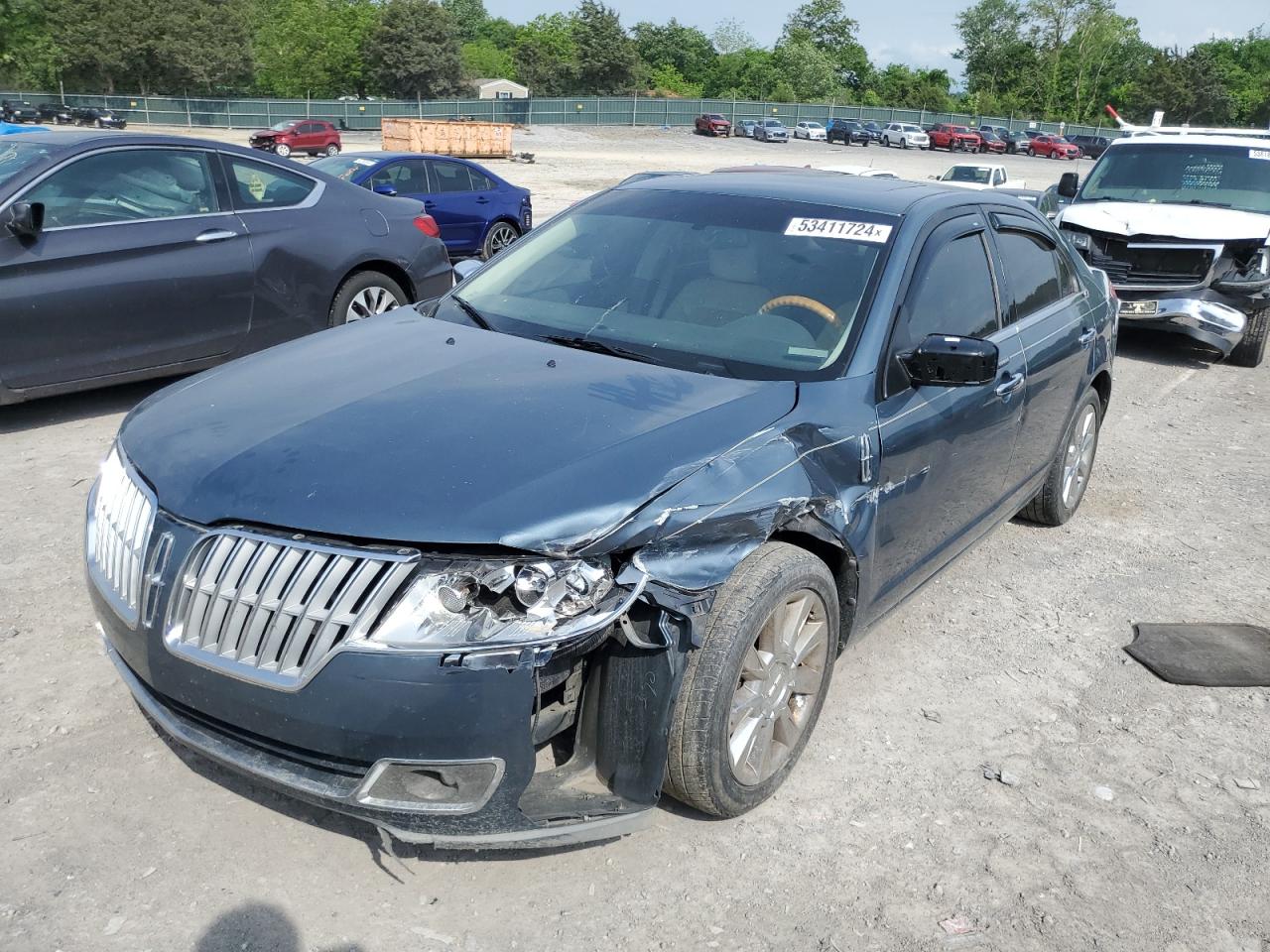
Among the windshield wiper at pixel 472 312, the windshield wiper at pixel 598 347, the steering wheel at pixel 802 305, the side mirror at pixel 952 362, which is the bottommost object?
the windshield wiper at pixel 472 312

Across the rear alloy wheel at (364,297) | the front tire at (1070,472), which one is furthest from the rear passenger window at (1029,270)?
the rear alloy wheel at (364,297)

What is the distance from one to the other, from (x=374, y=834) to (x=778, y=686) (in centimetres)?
115

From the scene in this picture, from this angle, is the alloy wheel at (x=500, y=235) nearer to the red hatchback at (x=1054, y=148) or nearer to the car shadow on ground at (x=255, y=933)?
the car shadow on ground at (x=255, y=933)

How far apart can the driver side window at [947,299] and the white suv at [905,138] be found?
226 feet

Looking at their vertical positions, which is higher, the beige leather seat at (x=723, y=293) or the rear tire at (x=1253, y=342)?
the beige leather seat at (x=723, y=293)

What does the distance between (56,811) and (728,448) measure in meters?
2.04

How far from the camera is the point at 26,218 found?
18.8ft

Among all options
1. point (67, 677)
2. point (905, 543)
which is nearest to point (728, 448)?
point (905, 543)

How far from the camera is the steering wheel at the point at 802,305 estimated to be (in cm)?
366

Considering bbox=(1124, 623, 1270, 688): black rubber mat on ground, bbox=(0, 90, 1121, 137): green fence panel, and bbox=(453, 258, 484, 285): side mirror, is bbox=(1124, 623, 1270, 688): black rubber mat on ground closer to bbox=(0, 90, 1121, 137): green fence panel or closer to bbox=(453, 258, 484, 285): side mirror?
bbox=(453, 258, 484, 285): side mirror

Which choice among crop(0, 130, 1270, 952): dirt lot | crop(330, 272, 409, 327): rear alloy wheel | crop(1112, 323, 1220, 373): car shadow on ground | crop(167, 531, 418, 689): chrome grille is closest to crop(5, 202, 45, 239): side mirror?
crop(0, 130, 1270, 952): dirt lot

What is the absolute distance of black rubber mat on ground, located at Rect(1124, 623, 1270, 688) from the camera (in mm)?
4234

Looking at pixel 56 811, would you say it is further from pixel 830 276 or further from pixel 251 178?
pixel 251 178

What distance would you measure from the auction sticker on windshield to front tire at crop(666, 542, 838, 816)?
1.25 metres
